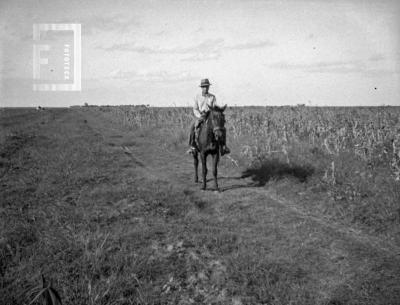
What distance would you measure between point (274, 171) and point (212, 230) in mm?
5496

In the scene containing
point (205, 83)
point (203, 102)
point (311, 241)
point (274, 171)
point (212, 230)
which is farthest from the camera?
point (274, 171)

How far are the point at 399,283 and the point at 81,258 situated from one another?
478 centimetres

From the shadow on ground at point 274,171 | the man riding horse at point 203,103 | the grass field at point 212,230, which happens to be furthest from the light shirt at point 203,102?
the shadow on ground at point 274,171

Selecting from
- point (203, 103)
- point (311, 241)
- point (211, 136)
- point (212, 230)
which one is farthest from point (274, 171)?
point (212, 230)

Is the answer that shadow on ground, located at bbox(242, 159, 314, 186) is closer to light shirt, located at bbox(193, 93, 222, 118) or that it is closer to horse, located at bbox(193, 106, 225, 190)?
horse, located at bbox(193, 106, 225, 190)

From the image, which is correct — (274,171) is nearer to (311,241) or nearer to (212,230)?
(311,241)

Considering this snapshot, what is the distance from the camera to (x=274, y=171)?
11.1 metres

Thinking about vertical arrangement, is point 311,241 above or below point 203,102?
below

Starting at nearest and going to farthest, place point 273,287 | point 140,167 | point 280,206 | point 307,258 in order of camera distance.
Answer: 1. point 273,287
2. point 307,258
3. point 280,206
4. point 140,167

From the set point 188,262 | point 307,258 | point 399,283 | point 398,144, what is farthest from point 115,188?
point 398,144

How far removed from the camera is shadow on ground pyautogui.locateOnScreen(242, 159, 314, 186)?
10.3m

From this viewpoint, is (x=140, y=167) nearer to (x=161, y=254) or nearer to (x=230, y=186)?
(x=230, y=186)

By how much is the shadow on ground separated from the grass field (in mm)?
54

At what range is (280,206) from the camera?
8094 mm
